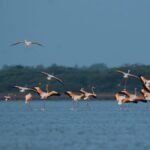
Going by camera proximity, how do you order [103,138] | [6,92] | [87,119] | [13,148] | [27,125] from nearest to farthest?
[13,148]
[103,138]
[27,125]
[87,119]
[6,92]

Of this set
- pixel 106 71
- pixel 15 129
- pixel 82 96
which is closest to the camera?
pixel 15 129

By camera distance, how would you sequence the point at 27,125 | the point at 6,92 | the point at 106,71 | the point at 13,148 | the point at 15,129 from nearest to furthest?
the point at 13,148 → the point at 15,129 → the point at 27,125 → the point at 6,92 → the point at 106,71

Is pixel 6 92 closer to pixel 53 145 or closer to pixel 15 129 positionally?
pixel 15 129

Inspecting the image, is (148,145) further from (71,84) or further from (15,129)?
(71,84)

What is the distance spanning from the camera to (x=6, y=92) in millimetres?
84938

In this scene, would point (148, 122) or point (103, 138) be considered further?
point (148, 122)

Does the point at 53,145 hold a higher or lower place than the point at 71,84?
lower

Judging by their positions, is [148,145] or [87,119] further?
[87,119]

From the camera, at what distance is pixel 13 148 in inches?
1238

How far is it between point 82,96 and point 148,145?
1015 inches

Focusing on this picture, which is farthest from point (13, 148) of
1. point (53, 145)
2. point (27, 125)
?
point (27, 125)

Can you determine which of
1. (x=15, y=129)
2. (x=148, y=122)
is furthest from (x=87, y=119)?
(x=15, y=129)

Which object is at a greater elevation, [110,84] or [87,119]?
[110,84]

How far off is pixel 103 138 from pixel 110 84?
55861mm
